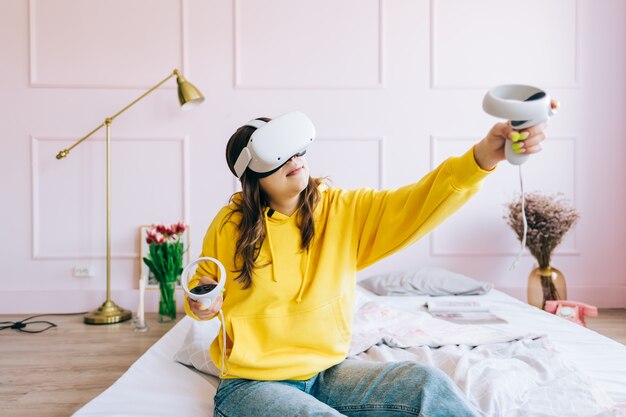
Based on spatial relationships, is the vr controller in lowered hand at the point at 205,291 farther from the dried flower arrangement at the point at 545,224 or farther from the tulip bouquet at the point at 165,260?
the dried flower arrangement at the point at 545,224

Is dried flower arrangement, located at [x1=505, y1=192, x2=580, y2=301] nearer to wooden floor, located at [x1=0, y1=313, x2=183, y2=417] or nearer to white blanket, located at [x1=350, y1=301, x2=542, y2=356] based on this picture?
white blanket, located at [x1=350, y1=301, x2=542, y2=356]

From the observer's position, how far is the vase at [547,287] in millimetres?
3334

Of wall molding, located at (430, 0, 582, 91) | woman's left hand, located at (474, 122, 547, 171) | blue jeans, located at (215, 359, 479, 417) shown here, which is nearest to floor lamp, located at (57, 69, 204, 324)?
wall molding, located at (430, 0, 582, 91)

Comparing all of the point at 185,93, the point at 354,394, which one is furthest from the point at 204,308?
the point at 185,93

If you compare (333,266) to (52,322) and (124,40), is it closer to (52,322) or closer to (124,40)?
(52,322)

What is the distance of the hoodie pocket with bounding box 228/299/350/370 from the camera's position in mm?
1417

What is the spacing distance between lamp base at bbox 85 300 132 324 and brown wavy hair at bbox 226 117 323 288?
2190 mm

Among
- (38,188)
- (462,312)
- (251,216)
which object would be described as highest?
(38,188)

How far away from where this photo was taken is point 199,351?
1.87 metres

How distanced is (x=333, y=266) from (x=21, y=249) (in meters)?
2.93

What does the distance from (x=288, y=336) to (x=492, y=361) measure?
595 millimetres

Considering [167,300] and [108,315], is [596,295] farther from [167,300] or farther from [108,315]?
[108,315]

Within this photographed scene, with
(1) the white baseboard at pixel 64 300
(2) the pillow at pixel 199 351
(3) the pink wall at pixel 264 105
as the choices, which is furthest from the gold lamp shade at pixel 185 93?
(2) the pillow at pixel 199 351

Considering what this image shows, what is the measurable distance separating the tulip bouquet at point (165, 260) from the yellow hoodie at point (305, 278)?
6.30 ft
